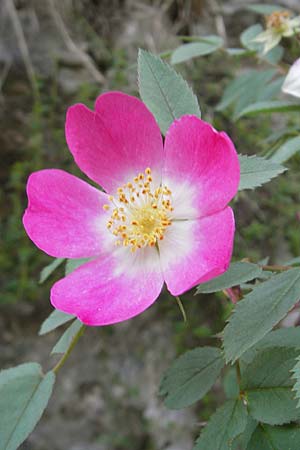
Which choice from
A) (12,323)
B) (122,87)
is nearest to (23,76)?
(122,87)

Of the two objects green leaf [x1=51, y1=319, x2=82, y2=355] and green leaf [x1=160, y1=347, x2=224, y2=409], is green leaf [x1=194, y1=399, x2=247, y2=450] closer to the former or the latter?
green leaf [x1=160, y1=347, x2=224, y2=409]

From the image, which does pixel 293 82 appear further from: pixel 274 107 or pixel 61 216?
pixel 61 216

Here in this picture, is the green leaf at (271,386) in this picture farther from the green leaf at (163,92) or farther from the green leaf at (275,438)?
the green leaf at (163,92)

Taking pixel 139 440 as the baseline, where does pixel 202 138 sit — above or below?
above

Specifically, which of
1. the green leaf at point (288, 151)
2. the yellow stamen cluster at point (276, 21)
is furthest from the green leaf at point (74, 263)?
the yellow stamen cluster at point (276, 21)

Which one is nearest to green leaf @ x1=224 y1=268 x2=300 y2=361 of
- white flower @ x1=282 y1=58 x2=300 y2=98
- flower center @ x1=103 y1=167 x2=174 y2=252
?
flower center @ x1=103 y1=167 x2=174 y2=252

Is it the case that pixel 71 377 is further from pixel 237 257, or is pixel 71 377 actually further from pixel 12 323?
pixel 237 257
